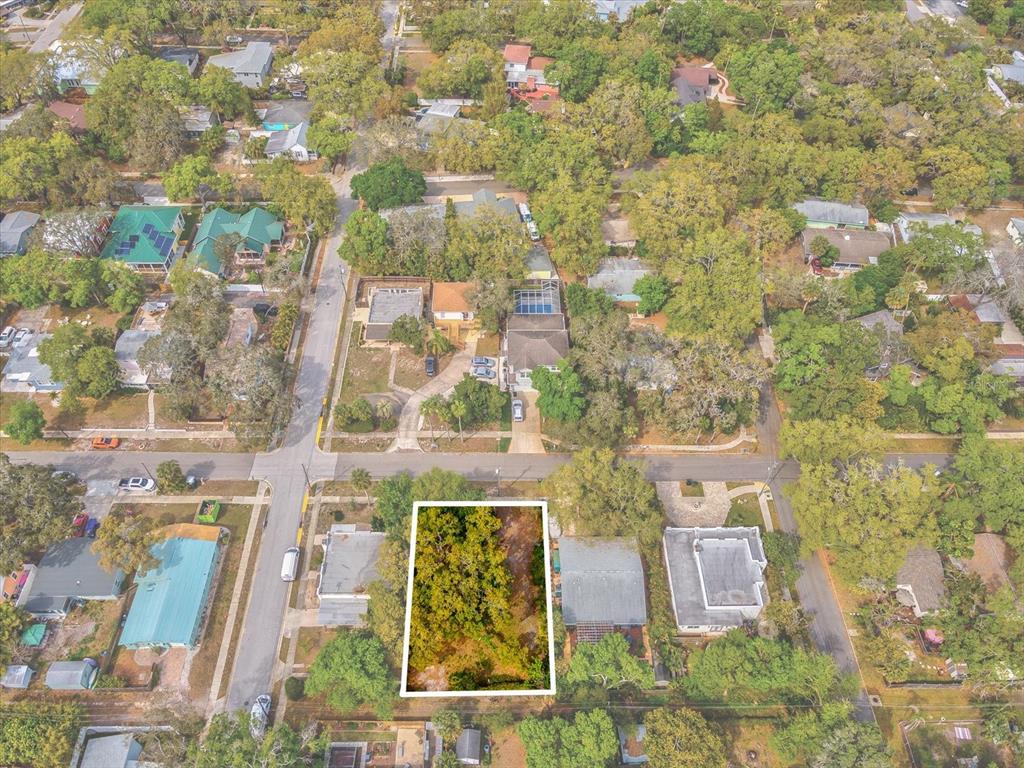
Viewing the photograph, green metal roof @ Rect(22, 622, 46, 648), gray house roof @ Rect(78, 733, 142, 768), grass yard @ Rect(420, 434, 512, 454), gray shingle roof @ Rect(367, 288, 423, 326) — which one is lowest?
gray house roof @ Rect(78, 733, 142, 768)

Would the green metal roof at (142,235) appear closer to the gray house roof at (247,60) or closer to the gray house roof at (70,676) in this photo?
the gray house roof at (247,60)

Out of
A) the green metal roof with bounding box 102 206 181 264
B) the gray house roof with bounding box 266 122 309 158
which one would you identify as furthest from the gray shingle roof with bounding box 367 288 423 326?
the gray house roof with bounding box 266 122 309 158

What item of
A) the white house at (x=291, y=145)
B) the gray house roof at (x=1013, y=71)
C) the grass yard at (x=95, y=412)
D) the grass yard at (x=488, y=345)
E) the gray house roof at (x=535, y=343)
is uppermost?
the gray house roof at (x=1013, y=71)

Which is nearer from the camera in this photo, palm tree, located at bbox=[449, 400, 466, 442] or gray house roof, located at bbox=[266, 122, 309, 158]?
palm tree, located at bbox=[449, 400, 466, 442]

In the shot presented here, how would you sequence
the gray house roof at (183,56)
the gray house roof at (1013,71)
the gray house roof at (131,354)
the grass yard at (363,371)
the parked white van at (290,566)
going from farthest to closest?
the gray house roof at (183,56) < the gray house roof at (1013,71) < the grass yard at (363,371) < the gray house roof at (131,354) < the parked white van at (290,566)

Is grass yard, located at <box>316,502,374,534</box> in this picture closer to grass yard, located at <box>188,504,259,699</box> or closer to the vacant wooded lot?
grass yard, located at <box>188,504,259,699</box>

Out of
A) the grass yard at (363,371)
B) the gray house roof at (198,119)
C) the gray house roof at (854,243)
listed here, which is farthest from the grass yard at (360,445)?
the gray house roof at (198,119)

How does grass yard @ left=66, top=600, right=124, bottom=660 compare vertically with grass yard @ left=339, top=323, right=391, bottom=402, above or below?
below
